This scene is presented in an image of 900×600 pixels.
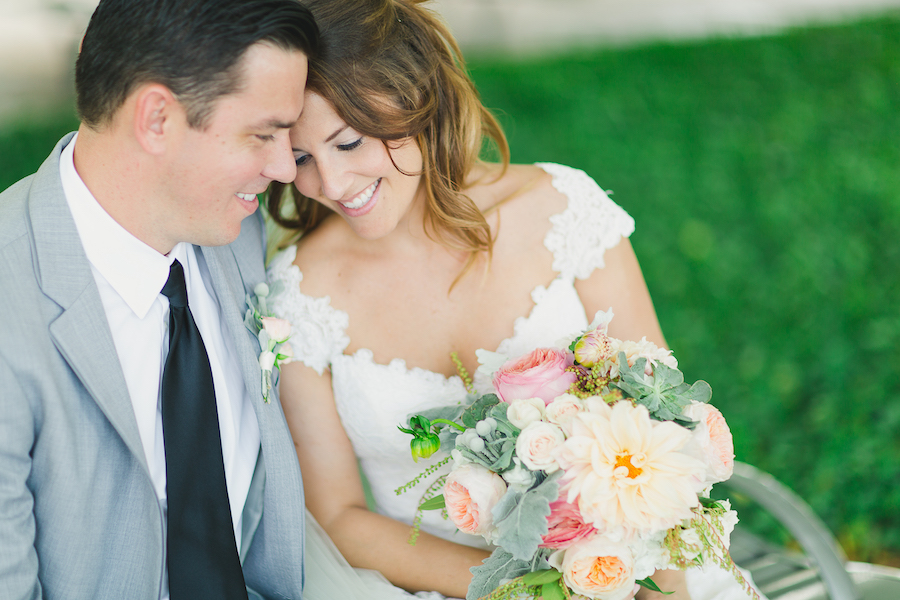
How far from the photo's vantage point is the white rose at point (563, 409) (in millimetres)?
1535

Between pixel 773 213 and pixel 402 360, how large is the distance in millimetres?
3596

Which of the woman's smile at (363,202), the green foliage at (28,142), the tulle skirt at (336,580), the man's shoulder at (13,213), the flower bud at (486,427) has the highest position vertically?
the man's shoulder at (13,213)

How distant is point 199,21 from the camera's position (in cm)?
161

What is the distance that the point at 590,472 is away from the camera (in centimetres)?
146

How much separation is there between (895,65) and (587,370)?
560cm

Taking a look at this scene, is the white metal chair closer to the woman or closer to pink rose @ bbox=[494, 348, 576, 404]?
the woman

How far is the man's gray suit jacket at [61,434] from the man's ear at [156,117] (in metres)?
0.24

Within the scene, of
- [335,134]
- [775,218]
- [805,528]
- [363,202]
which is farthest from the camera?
[775,218]

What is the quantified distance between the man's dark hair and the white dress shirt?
0.26 m

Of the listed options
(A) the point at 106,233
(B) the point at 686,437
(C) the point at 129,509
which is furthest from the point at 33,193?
(B) the point at 686,437

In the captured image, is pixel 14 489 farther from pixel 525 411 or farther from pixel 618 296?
pixel 618 296

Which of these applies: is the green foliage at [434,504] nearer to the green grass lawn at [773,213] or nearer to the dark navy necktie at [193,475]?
the dark navy necktie at [193,475]

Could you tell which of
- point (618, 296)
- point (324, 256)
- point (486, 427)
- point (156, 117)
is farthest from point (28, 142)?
point (486, 427)

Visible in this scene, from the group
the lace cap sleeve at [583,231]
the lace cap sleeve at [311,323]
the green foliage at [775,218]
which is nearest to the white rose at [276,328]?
the lace cap sleeve at [311,323]
